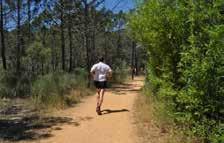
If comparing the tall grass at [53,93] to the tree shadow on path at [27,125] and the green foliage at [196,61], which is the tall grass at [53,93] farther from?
the green foliage at [196,61]

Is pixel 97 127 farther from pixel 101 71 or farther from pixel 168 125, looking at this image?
pixel 101 71

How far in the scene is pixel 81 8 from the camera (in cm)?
3728

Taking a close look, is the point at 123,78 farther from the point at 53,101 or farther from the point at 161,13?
the point at 161,13

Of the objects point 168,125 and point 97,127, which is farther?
point 97,127

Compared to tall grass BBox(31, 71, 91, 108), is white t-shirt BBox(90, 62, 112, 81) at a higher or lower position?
higher

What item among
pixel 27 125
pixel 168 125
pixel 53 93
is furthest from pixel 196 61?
pixel 53 93

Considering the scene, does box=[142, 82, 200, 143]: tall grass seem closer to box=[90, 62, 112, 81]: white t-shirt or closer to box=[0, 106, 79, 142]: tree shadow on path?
box=[90, 62, 112, 81]: white t-shirt

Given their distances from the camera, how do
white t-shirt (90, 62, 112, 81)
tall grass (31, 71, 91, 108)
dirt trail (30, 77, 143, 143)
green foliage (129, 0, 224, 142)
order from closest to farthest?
green foliage (129, 0, 224, 142) < dirt trail (30, 77, 143, 143) < white t-shirt (90, 62, 112, 81) < tall grass (31, 71, 91, 108)

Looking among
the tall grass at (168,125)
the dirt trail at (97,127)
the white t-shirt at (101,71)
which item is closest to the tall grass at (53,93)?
the dirt trail at (97,127)

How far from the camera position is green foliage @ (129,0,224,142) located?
30.5ft

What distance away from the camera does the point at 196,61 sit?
966 cm

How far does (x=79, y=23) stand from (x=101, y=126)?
24851mm

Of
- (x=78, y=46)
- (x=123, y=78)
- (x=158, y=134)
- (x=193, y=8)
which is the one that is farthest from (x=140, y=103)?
(x=78, y=46)

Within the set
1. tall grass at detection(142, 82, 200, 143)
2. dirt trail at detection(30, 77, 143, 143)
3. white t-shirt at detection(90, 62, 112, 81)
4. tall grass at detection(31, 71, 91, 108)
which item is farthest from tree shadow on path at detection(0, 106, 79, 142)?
tall grass at detection(142, 82, 200, 143)
